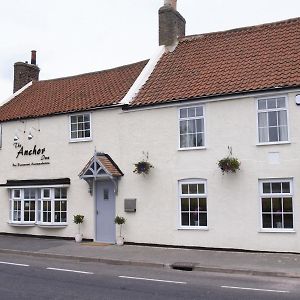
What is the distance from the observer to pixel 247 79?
636 inches

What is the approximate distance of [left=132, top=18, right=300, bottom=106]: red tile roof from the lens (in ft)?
52.2

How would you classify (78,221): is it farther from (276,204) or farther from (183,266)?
(276,204)

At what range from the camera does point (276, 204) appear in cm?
1495

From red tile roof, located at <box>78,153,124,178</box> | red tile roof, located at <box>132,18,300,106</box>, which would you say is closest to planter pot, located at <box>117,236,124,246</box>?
red tile roof, located at <box>78,153,124,178</box>

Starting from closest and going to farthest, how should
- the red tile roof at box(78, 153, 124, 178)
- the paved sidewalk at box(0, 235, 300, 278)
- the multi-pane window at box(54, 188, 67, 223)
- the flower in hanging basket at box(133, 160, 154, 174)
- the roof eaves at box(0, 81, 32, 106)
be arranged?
the paved sidewalk at box(0, 235, 300, 278), the flower in hanging basket at box(133, 160, 154, 174), the red tile roof at box(78, 153, 124, 178), the multi-pane window at box(54, 188, 67, 223), the roof eaves at box(0, 81, 32, 106)

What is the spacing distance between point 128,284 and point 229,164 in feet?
20.5

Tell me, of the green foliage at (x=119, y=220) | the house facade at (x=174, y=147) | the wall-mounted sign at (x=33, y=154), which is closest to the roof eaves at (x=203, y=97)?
the house facade at (x=174, y=147)

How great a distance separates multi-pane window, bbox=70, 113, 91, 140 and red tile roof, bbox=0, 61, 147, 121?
1.28 ft

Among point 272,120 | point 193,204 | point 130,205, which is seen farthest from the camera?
point 130,205

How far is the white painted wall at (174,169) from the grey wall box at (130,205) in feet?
0.64

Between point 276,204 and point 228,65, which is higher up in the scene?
point 228,65

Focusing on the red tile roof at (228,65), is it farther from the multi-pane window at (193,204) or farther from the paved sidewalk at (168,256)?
the paved sidewalk at (168,256)

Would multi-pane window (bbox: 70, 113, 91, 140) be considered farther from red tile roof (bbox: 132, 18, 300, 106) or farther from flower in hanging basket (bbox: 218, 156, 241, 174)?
flower in hanging basket (bbox: 218, 156, 241, 174)

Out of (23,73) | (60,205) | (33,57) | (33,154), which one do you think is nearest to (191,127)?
(60,205)
